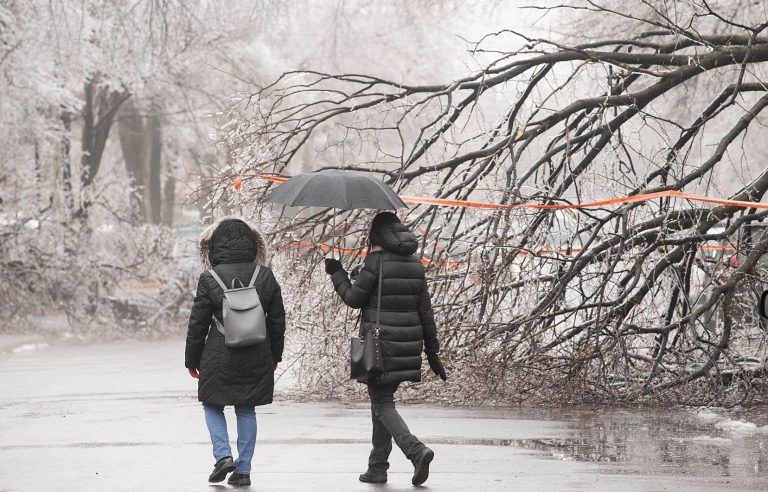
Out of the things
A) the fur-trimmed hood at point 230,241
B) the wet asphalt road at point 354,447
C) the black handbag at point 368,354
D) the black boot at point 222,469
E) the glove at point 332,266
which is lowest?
the wet asphalt road at point 354,447

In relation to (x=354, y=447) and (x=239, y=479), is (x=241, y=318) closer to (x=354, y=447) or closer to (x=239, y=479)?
(x=239, y=479)

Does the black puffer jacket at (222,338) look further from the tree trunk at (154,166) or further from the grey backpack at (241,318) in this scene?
the tree trunk at (154,166)

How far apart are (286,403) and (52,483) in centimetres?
464

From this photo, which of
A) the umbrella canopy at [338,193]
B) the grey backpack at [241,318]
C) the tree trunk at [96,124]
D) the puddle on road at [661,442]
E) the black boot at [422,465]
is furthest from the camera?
the tree trunk at [96,124]

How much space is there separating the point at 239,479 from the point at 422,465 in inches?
40.7

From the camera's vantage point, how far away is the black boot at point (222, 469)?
7191mm

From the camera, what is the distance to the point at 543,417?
10414 millimetres

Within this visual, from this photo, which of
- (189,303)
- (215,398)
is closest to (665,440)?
(215,398)

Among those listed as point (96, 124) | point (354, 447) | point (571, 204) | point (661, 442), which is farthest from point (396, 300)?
point (96, 124)

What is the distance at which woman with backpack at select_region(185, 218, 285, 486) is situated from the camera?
7.31m

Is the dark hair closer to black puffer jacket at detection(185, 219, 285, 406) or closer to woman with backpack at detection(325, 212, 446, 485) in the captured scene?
woman with backpack at detection(325, 212, 446, 485)

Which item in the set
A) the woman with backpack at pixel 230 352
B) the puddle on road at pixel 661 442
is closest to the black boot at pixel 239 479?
the woman with backpack at pixel 230 352

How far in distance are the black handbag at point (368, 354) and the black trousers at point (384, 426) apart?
134mm

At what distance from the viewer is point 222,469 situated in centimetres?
719
